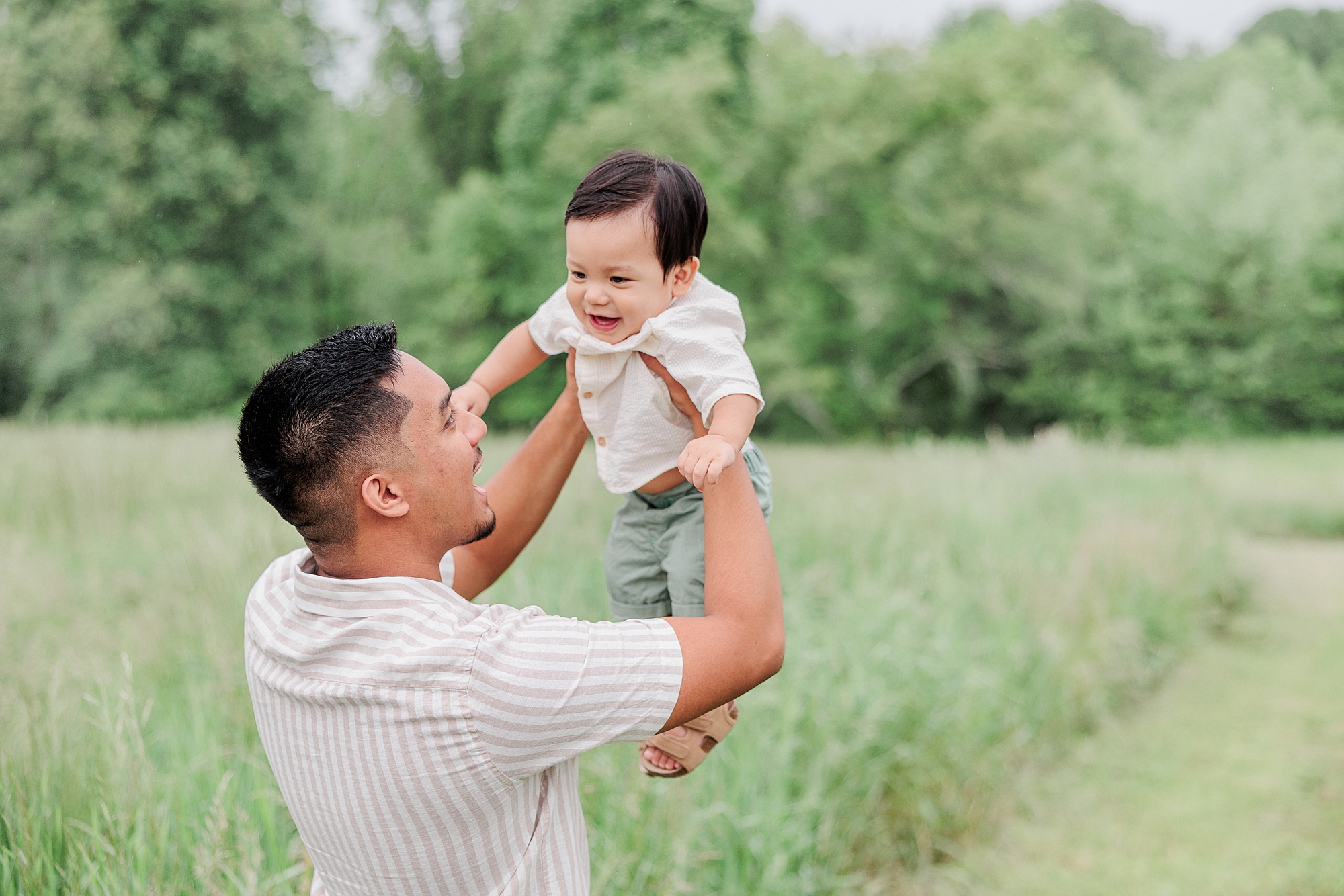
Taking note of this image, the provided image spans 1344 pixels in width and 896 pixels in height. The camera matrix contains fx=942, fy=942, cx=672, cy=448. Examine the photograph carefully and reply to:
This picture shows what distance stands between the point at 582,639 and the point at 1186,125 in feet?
111

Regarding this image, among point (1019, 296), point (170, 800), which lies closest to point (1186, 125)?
point (1019, 296)

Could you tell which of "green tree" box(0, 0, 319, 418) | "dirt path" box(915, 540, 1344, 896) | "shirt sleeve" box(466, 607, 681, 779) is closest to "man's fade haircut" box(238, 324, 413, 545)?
"shirt sleeve" box(466, 607, 681, 779)

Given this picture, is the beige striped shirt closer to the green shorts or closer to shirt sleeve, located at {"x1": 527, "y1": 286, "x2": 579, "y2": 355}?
the green shorts

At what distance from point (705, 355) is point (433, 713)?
703 millimetres

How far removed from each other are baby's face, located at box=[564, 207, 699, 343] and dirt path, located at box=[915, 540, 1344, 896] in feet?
10.9

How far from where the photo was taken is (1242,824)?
4777 mm

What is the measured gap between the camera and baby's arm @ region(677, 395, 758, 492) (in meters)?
1.39

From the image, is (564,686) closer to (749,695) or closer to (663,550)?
(663,550)

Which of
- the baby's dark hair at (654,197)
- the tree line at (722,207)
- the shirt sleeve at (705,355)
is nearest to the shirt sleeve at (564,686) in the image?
the shirt sleeve at (705,355)

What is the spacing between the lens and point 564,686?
4.22 ft

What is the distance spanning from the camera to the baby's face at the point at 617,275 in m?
1.58

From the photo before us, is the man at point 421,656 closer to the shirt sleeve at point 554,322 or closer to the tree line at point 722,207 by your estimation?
the shirt sleeve at point 554,322

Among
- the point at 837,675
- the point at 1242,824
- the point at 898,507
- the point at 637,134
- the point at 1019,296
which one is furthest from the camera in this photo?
the point at 1019,296

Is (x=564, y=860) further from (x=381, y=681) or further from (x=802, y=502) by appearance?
(x=802, y=502)
